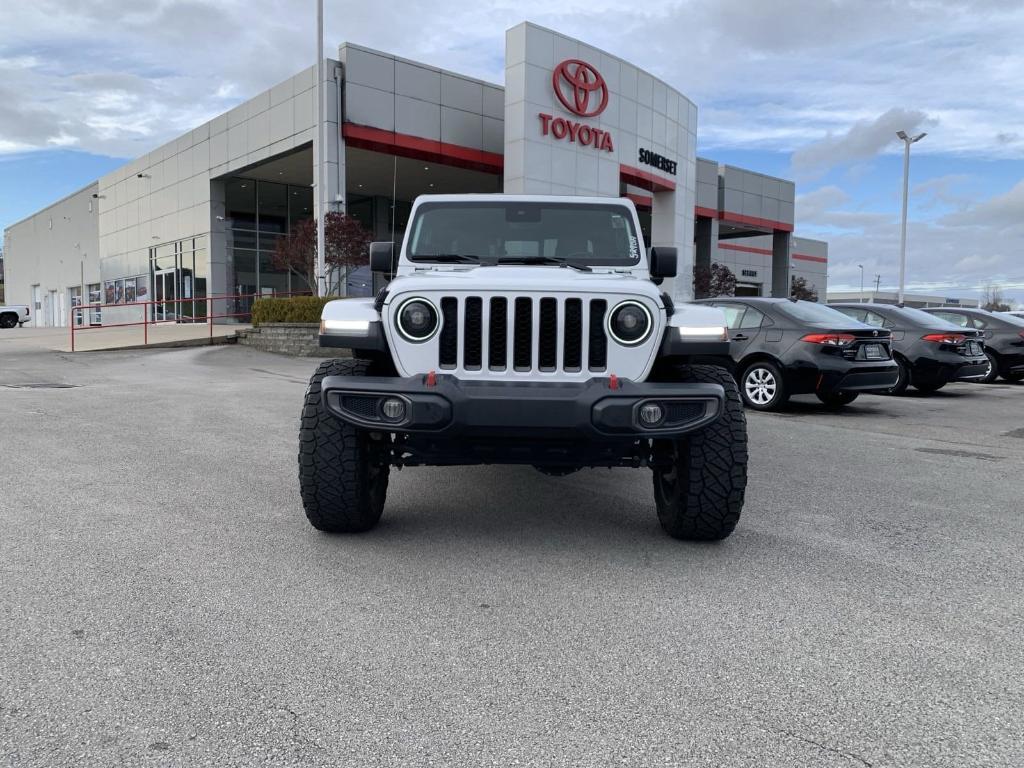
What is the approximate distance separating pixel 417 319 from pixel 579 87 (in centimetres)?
2190

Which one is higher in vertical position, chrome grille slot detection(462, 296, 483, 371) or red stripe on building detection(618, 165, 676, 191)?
red stripe on building detection(618, 165, 676, 191)

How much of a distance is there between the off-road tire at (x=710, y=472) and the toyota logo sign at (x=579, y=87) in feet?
69.7

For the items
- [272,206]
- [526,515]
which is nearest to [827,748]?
[526,515]

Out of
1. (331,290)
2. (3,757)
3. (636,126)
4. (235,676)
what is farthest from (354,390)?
(636,126)

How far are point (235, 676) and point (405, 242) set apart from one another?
3298 millimetres

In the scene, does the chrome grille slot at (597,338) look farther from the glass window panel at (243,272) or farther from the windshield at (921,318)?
the glass window panel at (243,272)

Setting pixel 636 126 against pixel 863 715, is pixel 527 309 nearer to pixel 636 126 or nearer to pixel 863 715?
pixel 863 715

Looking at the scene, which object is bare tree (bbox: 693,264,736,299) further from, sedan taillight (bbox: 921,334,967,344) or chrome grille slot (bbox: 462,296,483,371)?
chrome grille slot (bbox: 462,296,483,371)

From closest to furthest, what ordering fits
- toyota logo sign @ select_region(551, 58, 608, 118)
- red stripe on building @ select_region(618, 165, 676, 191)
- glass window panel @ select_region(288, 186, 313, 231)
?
toyota logo sign @ select_region(551, 58, 608, 118)
red stripe on building @ select_region(618, 165, 676, 191)
glass window panel @ select_region(288, 186, 313, 231)

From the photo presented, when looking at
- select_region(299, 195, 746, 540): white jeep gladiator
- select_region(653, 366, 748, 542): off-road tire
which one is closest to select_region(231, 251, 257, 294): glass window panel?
select_region(299, 195, 746, 540): white jeep gladiator

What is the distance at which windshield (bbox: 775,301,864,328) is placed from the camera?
9484 millimetres

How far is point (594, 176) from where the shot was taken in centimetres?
2514

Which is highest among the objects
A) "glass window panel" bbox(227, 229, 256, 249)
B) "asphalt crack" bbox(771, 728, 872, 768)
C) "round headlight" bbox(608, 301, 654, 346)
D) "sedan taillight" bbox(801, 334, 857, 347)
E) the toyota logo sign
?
the toyota logo sign

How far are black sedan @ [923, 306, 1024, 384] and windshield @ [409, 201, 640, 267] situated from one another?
10.9m
